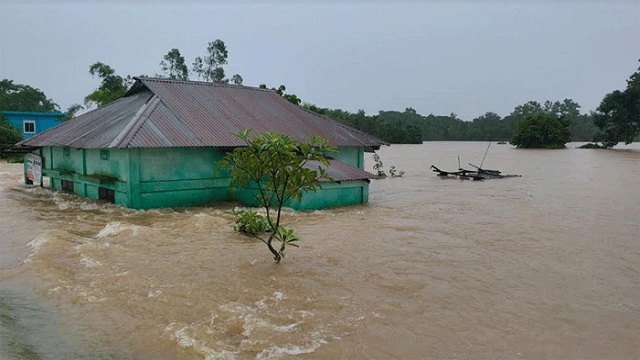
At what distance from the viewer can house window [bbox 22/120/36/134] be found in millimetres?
37719

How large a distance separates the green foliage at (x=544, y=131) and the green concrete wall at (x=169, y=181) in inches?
2009

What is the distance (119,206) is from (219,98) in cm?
584

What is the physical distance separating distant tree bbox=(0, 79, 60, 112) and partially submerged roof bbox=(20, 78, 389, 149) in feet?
134

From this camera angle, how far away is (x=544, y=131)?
5894cm

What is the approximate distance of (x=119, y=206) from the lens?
525 inches

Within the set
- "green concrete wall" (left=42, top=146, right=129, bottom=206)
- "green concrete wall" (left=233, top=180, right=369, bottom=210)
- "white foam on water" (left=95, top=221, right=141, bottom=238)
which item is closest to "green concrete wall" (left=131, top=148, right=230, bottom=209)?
"green concrete wall" (left=42, top=146, right=129, bottom=206)

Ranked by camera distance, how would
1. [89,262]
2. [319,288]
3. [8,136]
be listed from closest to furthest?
[319,288]
[89,262]
[8,136]

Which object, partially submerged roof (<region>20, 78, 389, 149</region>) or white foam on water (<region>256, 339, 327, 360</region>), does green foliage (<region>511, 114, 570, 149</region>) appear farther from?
white foam on water (<region>256, 339, 327, 360</region>)

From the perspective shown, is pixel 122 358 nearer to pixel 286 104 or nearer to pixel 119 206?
pixel 119 206

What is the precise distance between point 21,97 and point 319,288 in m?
59.1

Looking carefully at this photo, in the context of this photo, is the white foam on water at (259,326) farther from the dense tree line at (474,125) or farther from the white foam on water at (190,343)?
the dense tree line at (474,125)

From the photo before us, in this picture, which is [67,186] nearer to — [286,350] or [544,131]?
[286,350]

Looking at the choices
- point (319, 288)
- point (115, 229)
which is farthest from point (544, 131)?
point (319, 288)

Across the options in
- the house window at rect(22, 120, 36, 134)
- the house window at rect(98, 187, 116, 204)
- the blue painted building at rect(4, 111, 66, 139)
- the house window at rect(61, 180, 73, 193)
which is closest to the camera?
the house window at rect(98, 187, 116, 204)
